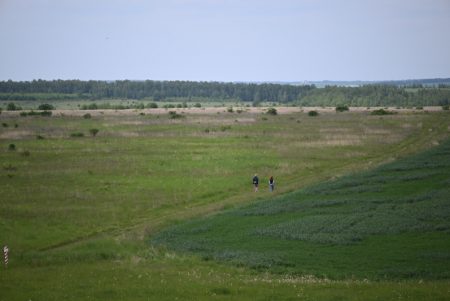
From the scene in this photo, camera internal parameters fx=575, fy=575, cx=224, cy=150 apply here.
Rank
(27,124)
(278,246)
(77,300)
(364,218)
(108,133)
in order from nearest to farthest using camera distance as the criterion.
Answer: (77,300) → (278,246) → (364,218) → (108,133) → (27,124)

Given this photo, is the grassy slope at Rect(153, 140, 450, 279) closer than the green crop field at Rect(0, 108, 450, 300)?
No

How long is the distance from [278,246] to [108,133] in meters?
57.2

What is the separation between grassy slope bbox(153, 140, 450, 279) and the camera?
25.2 metres

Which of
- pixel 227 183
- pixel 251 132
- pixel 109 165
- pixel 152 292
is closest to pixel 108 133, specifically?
pixel 251 132

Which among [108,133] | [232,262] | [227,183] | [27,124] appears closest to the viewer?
[232,262]

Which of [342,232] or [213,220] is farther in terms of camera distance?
[213,220]

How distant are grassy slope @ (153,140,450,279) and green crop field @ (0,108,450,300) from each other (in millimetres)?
104

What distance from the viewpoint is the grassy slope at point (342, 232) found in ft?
82.8

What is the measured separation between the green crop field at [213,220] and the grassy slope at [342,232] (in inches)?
4.1

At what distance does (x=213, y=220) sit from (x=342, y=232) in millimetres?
8282

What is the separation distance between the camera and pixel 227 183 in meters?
48.2

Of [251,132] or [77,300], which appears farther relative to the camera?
[251,132]

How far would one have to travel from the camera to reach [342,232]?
3112cm

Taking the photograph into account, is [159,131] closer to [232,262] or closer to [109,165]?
[109,165]
